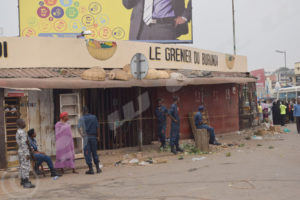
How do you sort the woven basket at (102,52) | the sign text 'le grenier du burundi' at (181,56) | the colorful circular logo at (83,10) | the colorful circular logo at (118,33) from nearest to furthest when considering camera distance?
the woven basket at (102,52) < the sign text 'le grenier du burundi' at (181,56) < the colorful circular logo at (83,10) < the colorful circular logo at (118,33)

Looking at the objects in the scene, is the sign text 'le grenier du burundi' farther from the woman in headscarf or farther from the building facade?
the woman in headscarf

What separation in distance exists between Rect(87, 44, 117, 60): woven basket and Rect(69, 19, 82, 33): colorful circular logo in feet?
19.9

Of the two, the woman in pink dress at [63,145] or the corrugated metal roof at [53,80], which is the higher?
the corrugated metal roof at [53,80]

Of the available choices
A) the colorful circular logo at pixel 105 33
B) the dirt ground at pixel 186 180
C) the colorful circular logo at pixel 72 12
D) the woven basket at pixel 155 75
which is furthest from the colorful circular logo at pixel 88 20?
the dirt ground at pixel 186 180

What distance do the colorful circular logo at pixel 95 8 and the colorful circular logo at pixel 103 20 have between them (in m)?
0.29

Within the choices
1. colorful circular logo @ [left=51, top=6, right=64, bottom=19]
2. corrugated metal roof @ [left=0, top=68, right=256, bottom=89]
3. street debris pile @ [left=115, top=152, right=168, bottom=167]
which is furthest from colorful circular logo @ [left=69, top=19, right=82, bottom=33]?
street debris pile @ [left=115, top=152, right=168, bottom=167]

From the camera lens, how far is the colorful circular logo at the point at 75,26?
19645mm

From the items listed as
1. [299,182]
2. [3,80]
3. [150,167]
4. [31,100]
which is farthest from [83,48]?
[299,182]

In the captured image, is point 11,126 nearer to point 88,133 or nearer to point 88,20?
point 88,133

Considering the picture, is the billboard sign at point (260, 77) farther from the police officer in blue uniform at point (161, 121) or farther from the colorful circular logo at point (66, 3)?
the police officer in blue uniform at point (161, 121)

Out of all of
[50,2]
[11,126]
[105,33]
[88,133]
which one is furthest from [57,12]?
[88,133]

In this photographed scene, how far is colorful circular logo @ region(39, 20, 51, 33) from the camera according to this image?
18.9m

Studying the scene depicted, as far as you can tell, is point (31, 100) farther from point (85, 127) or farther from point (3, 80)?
point (85, 127)

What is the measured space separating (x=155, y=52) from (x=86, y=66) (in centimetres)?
325
